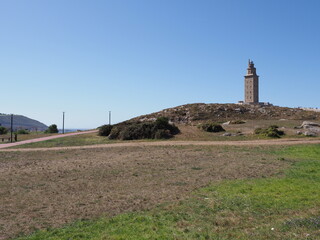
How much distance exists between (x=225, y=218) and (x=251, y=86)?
110111 millimetres

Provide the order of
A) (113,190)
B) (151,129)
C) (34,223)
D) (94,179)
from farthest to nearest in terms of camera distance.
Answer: (151,129)
(94,179)
(113,190)
(34,223)

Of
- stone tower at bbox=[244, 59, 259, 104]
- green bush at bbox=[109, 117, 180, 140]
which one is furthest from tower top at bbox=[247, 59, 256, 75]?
green bush at bbox=[109, 117, 180, 140]

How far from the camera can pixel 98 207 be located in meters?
8.52

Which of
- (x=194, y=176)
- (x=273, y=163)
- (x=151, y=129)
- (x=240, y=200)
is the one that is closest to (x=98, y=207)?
(x=240, y=200)

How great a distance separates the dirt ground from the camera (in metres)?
8.05

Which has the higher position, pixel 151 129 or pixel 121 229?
pixel 151 129

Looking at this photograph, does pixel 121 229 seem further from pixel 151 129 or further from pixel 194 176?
pixel 151 129

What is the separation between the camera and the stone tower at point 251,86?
4343 inches

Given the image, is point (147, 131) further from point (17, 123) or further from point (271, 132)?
point (17, 123)

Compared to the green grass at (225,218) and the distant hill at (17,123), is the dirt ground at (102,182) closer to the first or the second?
the green grass at (225,218)

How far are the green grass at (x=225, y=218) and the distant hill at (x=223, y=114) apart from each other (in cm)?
3303

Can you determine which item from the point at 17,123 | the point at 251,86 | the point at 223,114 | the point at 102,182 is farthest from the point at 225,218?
the point at 17,123

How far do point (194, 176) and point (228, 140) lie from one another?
15.4 meters

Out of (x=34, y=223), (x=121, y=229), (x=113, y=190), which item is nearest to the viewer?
(x=121, y=229)
